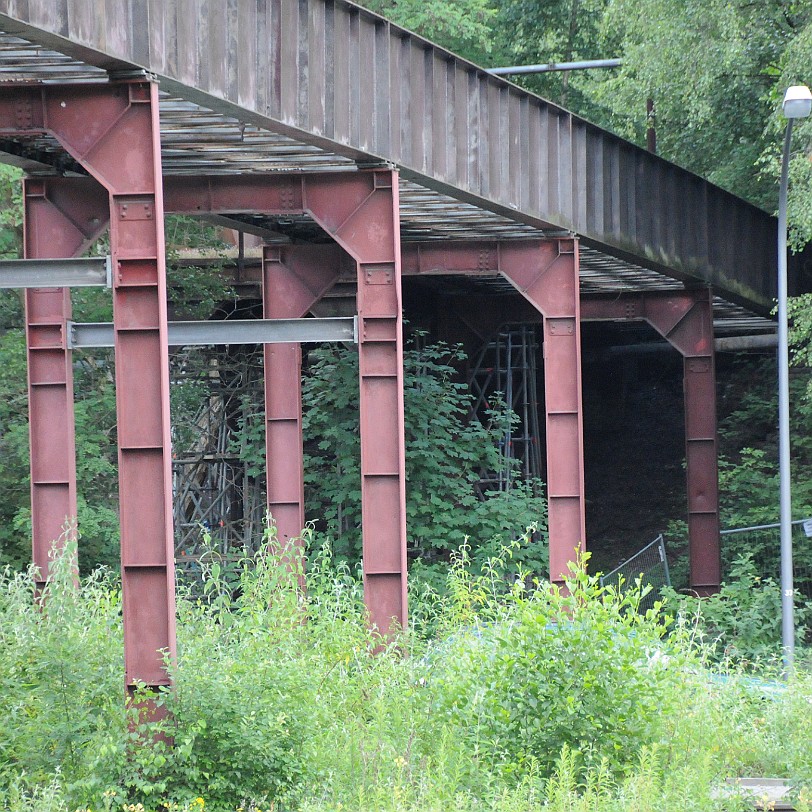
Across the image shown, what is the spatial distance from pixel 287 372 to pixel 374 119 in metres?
5.27

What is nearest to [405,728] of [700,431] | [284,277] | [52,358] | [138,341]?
[138,341]

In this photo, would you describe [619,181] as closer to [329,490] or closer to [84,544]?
[329,490]

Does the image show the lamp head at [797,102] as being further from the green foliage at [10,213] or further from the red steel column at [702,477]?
the green foliage at [10,213]

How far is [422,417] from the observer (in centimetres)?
2292

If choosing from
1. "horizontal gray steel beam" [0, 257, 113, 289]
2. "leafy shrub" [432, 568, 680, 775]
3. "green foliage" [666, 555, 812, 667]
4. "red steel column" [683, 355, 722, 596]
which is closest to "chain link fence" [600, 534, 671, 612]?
"red steel column" [683, 355, 722, 596]

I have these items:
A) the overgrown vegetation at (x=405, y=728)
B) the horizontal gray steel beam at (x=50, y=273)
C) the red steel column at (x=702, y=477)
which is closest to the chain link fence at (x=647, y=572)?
the red steel column at (x=702, y=477)

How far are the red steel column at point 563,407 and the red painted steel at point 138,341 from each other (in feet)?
27.8

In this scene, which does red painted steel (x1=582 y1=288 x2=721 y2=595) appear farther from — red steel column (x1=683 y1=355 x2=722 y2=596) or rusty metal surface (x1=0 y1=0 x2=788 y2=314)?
rusty metal surface (x1=0 y1=0 x2=788 y2=314)

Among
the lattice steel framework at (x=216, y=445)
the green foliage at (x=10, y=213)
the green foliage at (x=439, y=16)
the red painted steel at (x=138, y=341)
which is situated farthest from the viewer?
the green foliage at (x=439, y=16)

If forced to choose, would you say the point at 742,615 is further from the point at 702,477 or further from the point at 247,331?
the point at 247,331

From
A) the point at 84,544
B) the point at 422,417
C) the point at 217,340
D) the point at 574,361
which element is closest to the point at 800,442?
the point at 422,417

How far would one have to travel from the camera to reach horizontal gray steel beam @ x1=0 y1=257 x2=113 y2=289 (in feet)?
38.2

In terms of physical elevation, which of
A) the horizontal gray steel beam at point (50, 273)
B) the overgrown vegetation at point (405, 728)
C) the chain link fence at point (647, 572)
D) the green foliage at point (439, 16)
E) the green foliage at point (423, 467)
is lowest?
the chain link fence at point (647, 572)

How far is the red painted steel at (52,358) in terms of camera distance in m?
14.6
